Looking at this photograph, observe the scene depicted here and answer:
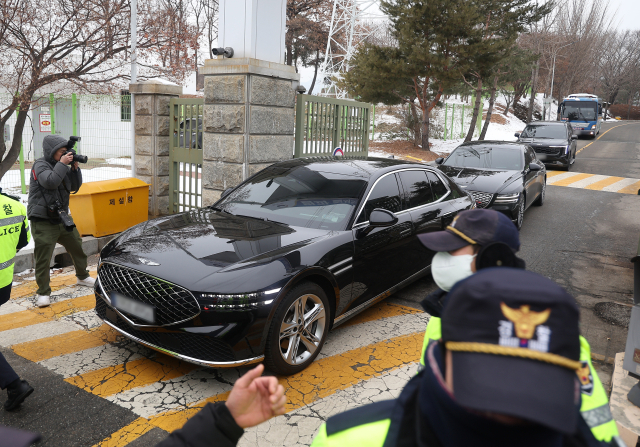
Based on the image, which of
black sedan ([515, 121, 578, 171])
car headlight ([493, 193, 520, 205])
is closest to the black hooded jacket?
car headlight ([493, 193, 520, 205])

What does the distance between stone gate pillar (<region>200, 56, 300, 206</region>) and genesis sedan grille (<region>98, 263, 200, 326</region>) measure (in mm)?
4023

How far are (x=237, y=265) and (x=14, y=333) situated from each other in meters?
2.44

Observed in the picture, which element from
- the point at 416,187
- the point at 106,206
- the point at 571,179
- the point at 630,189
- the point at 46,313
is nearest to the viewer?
the point at 46,313

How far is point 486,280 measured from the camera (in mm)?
912

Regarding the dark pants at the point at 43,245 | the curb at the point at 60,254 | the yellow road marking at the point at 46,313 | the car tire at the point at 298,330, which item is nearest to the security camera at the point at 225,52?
the curb at the point at 60,254

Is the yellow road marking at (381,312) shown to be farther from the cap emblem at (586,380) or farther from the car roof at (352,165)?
the cap emblem at (586,380)

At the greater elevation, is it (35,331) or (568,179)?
(568,179)

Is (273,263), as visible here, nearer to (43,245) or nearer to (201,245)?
(201,245)

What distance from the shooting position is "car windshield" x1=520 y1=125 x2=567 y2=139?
61.2 feet

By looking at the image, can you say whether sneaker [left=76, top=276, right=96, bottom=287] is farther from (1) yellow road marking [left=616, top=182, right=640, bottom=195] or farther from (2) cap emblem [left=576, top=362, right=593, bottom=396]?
(1) yellow road marking [left=616, top=182, right=640, bottom=195]

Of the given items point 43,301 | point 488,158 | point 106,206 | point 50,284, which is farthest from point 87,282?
point 488,158

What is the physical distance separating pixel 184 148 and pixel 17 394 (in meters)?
5.90

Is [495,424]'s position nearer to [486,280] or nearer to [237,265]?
[486,280]

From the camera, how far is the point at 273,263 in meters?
3.71
